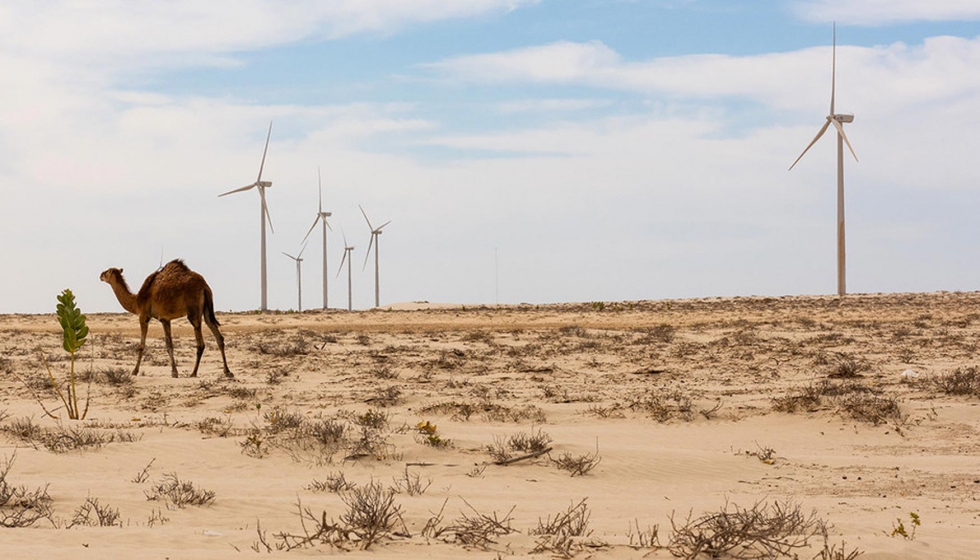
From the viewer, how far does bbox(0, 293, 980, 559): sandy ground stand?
6.67m

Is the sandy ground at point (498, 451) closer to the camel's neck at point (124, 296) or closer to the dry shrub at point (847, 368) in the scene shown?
A: the dry shrub at point (847, 368)

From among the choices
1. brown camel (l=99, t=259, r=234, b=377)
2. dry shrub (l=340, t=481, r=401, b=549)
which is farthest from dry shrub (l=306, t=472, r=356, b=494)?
brown camel (l=99, t=259, r=234, b=377)

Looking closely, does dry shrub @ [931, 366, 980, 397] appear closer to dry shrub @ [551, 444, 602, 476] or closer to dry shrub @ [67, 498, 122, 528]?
dry shrub @ [551, 444, 602, 476]

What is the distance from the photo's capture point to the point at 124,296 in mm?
20375

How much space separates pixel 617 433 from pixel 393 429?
9.47 feet

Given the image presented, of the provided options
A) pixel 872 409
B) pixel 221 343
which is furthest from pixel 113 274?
pixel 872 409

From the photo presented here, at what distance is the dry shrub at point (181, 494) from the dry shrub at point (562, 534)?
2.73 meters

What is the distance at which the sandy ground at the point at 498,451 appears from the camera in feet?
21.9

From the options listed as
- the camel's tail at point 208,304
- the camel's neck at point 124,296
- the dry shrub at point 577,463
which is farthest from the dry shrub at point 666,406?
the camel's neck at point 124,296

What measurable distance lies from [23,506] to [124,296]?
45.0 feet

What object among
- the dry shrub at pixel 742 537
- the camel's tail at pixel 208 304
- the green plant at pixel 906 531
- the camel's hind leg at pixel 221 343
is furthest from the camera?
the camel's tail at pixel 208 304

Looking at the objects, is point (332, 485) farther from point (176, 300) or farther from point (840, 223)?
point (840, 223)

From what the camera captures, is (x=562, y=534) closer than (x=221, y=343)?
Yes

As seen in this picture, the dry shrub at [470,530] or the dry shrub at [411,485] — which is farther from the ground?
the dry shrub at [470,530]
